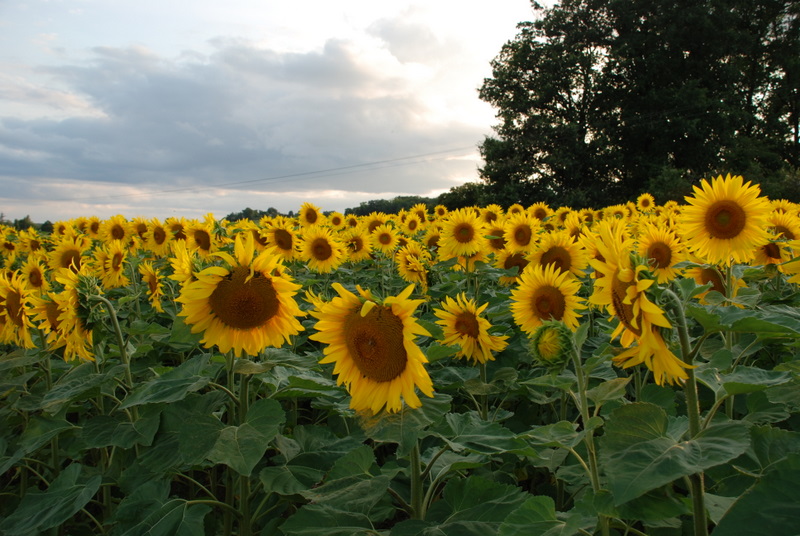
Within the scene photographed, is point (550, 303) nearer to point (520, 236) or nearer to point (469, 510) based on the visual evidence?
point (469, 510)

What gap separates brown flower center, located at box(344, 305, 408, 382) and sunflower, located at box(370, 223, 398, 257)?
18.0ft

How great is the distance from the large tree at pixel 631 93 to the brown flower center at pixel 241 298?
108ft

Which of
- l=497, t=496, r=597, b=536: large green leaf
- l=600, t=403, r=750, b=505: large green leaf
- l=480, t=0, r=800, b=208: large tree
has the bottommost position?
l=497, t=496, r=597, b=536: large green leaf

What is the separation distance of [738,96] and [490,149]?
58.3 ft

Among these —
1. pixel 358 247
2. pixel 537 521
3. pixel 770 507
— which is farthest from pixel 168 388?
pixel 358 247

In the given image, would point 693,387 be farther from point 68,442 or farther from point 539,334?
point 68,442

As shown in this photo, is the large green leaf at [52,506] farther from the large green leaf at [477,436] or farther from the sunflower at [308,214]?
A: the sunflower at [308,214]

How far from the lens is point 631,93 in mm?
37594

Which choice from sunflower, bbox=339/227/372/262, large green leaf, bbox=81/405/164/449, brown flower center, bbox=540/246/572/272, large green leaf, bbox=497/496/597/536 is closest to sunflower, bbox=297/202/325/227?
sunflower, bbox=339/227/372/262

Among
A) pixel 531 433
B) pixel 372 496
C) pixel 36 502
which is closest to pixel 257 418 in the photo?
pixel 372 496

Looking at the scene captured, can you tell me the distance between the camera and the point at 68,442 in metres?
2.82

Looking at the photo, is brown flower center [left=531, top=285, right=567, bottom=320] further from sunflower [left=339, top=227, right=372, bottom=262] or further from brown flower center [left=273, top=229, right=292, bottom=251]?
sunflower [left=339, top=227, right=372, bottom=262]

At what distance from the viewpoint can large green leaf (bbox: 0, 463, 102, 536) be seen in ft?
6.57

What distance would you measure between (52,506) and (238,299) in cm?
110
